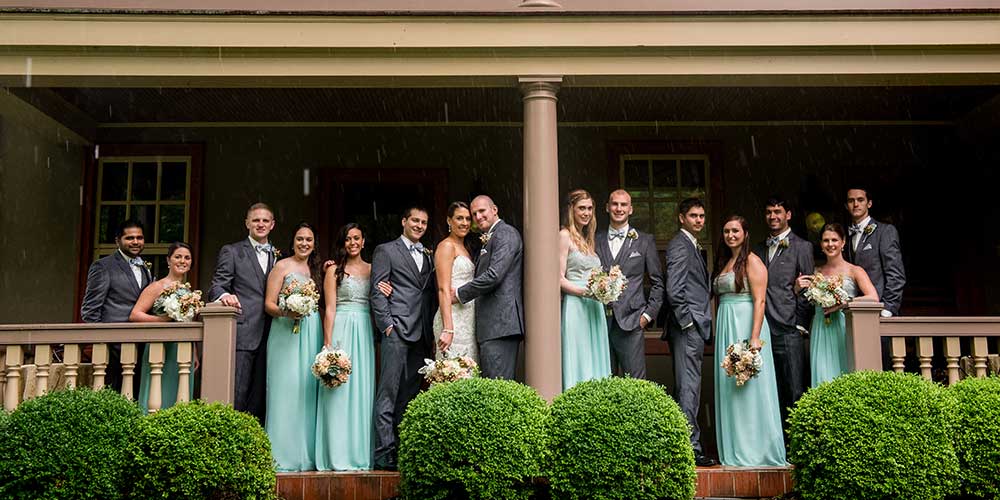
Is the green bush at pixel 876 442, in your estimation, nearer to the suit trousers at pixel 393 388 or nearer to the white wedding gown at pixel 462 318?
the white wedding gown at pixel 462 318

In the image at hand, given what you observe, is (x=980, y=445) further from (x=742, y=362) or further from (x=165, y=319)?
(x=165, y=319)

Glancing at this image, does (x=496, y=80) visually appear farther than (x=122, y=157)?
No

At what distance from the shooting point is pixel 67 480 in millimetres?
5824

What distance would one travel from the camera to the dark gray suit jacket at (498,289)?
7195mm

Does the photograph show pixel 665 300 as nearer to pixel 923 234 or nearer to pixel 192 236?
pixel 923 234

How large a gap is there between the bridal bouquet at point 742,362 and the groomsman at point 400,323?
2.31m

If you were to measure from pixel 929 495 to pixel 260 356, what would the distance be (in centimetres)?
489

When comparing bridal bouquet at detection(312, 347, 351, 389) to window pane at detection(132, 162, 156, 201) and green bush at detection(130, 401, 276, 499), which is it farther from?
window pane at detection(132, 162, 156, 201)

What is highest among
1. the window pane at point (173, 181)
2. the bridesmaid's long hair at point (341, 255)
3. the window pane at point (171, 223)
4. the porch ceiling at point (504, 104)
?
the porch ceiling at point (504, 104)

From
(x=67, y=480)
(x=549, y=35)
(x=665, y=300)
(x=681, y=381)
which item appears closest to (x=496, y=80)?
(x=549, y=35)

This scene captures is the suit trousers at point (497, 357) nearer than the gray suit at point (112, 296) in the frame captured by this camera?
Yes

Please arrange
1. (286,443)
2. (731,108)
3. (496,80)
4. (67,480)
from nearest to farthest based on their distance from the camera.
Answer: (67,480) → (286,443) → (496,80) → (731,108)

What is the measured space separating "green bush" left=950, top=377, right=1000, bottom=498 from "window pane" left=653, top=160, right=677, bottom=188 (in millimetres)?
4694

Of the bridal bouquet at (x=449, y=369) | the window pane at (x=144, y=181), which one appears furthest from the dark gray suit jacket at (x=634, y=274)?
the window pane at (x=144, y=181)
